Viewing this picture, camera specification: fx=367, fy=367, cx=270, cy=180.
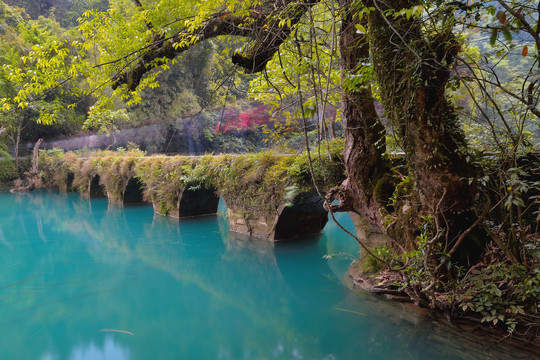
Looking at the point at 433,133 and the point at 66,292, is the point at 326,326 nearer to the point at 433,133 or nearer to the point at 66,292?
the point at 433,133

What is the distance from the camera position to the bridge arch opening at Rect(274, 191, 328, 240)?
247 inches

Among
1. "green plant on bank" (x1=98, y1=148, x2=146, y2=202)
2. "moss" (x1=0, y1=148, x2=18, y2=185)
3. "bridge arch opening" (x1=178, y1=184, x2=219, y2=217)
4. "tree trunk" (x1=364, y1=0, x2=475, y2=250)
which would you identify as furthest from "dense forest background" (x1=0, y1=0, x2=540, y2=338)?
"moss" (x1=0, y1=148, x2=18, y2=185)

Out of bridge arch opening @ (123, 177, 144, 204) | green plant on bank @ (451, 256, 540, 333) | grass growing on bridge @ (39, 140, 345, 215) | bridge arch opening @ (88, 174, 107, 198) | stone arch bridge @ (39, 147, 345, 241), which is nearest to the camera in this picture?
green plant on bank @ (451, 256, 540, 333)

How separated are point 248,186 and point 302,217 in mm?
1155

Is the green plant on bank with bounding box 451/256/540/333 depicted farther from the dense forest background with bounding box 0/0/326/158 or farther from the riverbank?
the dense forest background with bounding box 0/0/326/158

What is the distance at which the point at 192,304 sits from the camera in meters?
4.43

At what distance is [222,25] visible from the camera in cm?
419

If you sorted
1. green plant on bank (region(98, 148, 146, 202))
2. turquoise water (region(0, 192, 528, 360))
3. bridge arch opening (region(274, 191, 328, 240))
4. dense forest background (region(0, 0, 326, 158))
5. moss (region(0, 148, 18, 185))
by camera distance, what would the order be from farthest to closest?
1. moss (region(0, 148, 18, 185))
2. dense forest background (region(0, 0, 326, 158))
3. green plant on bank (region(98, 148, 146, 202))
4. bridge arch opening (region(274, 191, 328, 240))
5. turquoise water (region(0, 192, 528, 360))

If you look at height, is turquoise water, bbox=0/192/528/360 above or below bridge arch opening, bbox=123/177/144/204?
below

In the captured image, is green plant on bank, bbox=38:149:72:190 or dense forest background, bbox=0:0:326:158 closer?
dense forest background, bbox=0:0:326:158

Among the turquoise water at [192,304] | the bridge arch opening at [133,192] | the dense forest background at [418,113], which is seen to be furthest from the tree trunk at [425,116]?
the bridge arch opening at [133,192]

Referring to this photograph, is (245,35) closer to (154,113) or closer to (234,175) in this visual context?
(234,175)

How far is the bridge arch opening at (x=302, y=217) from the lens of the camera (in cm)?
626

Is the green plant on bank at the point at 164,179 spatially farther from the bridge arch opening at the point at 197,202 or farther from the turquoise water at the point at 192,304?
the turquoise water at the point at 192,304
